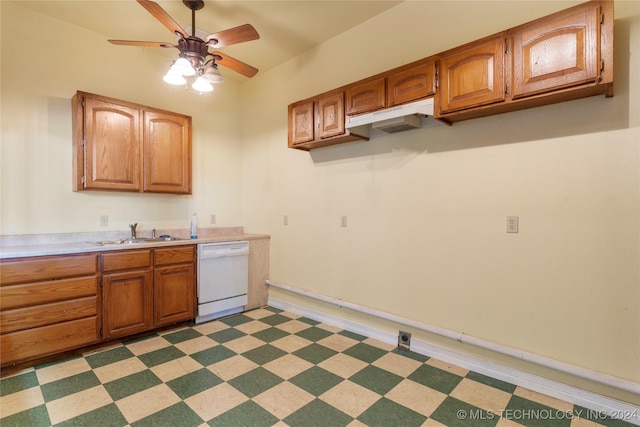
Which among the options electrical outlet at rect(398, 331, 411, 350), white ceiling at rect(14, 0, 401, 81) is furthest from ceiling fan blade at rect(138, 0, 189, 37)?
electrical outlet at rect(398, 331, 411, 350)

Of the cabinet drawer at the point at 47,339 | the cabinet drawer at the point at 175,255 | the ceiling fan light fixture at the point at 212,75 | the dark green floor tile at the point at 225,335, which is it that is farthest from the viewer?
the cabinet drawer at the point at 175,255

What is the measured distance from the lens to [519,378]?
216 centimetres

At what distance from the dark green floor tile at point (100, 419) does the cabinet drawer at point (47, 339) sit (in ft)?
3.05

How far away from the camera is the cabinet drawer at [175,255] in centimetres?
307

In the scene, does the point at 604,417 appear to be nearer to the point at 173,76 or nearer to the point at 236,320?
the point at 236,320

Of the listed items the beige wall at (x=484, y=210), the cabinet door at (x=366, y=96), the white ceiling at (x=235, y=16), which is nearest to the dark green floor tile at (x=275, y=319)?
the beige wall at (x=484, y=210)

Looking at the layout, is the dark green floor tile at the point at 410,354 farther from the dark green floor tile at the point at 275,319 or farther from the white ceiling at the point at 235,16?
the white ceiling at the point at 235,16

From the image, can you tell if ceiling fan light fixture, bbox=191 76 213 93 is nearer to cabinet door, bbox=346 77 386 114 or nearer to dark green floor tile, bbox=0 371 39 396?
cabinet door, bbox=346 77 386 114

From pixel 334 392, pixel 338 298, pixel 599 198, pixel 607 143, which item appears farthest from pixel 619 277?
pixel 338 298

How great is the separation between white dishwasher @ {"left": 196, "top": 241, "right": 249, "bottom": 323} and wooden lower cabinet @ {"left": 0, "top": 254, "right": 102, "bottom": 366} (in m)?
0.95

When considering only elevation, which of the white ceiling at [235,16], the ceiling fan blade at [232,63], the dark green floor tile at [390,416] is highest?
the white ceiling at [235,16]

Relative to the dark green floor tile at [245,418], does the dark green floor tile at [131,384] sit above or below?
above

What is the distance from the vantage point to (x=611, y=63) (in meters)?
1.67

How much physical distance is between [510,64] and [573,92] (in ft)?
1.31
